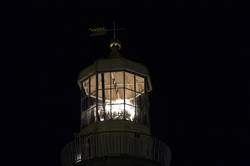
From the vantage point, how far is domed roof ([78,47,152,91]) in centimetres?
4041

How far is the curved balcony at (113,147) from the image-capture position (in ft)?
127

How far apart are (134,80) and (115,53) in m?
1.52

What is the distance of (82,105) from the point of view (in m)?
40.9

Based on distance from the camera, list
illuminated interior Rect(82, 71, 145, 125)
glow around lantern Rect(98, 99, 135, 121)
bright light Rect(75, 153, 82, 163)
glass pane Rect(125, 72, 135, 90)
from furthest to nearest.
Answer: glass pane Rect(125, 72, 135, 90) → illuminated interior Rect(82, 71, 145, 125) → glow around lantern Rect(98, 99, 135, 121) → bright light Rect(75, 153, 82, 163)

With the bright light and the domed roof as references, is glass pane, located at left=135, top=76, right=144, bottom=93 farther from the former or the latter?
the bright light

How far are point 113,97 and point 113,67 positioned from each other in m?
1.14

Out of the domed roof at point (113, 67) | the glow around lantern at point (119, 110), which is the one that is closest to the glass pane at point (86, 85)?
the domed roof at point (113, 67)

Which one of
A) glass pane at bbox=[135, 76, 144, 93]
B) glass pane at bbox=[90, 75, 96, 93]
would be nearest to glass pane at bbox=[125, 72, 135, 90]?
glass pane at bbox=[135, 76, 144, 93]

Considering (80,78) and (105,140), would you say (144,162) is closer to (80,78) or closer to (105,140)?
(105,140)

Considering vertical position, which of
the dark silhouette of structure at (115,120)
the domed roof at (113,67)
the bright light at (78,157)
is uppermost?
the domed roof at (113,67)

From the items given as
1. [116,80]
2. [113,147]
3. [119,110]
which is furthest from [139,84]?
[113,147]

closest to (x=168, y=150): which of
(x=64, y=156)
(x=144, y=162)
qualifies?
(x=144, y=162)

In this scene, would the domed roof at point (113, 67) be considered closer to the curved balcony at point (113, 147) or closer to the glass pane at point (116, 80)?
the glass pane at point (116, 80)

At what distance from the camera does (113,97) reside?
40.2 metres
